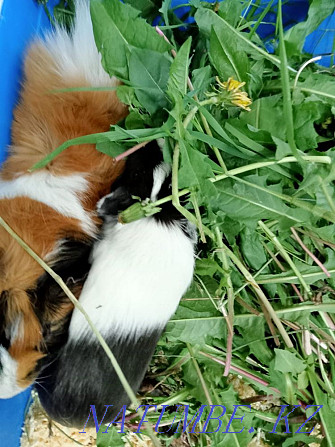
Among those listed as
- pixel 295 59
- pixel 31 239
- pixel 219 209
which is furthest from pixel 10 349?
pixel 295 59

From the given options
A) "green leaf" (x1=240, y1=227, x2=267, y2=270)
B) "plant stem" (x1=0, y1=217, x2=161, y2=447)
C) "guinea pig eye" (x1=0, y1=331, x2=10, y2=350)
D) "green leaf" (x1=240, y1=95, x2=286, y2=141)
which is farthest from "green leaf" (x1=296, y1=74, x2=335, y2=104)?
"guinea pig eye" (x1=0, y1=331, x2=10, y2=350)

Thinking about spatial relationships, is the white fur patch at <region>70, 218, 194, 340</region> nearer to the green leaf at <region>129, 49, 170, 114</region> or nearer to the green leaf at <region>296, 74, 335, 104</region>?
the green leaf at <region>129, 49, 170, 114</region>

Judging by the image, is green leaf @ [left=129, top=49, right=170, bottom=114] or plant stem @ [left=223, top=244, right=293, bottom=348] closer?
green leaf @ [left=129, top=49, right=170, bottom=114]

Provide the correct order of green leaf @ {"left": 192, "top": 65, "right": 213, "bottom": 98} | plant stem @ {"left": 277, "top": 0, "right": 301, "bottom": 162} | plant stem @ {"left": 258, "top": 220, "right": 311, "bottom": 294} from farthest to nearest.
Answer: plant stem @ {"left": 258, "top": 220, "right": 311, "bottom": 294} < green leaf @ {"left": 192, "top": 65, "right": 213, "bottom": 98} < plant stem @ {"left": 277, "top": 0, "right": 301, "bottom": 162}

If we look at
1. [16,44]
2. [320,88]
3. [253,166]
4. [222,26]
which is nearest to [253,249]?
[253,166]

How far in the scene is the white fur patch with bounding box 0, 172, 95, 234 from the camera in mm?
811

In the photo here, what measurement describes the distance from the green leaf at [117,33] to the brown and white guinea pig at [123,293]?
0.16 m

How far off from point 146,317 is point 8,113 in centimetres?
52

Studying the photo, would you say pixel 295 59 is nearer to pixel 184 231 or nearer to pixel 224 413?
pixel 184 231

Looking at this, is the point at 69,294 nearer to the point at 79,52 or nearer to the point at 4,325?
the point at 4,325

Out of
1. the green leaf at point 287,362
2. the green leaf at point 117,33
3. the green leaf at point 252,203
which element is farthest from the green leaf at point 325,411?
the green leaf at point 117,33

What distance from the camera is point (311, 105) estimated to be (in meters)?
0.80

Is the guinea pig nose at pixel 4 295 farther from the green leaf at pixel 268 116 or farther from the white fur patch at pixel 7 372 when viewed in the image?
the green leaf at pixel 268 116

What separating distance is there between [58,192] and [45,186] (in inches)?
1.0
